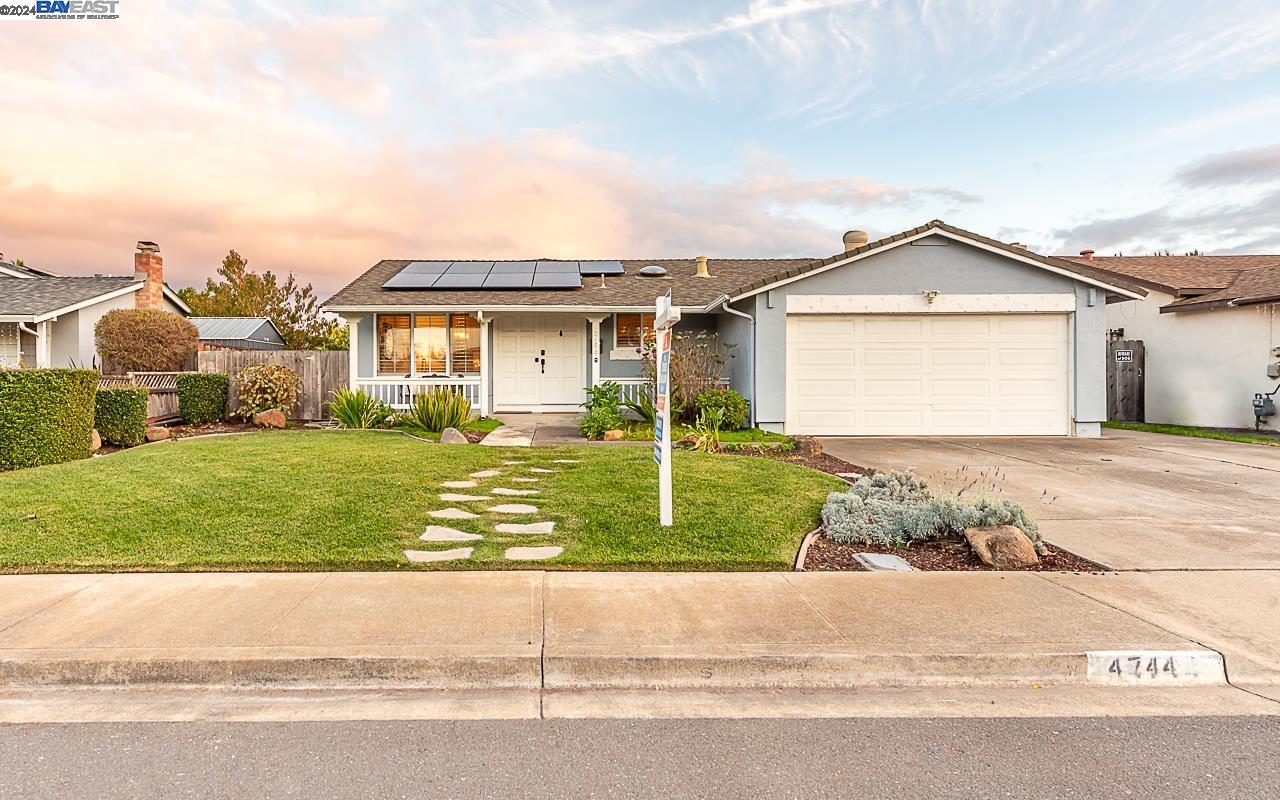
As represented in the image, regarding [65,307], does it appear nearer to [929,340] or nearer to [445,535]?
[445,535]

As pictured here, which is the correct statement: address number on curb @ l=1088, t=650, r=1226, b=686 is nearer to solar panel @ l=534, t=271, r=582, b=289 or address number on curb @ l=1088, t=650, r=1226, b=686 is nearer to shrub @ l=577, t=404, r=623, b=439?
shrub @ l=577, t=404, r=623, b=439

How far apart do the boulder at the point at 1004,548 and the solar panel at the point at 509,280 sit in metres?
11.9

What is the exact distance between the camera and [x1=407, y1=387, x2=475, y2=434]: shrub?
38.0 feet

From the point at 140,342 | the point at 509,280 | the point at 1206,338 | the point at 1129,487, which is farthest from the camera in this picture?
the point at 140,342

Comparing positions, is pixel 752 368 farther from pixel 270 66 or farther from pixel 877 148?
pixel 270 66

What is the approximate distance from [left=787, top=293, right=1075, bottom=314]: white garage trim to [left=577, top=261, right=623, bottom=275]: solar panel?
19.8 feet

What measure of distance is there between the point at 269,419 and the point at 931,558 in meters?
12.8

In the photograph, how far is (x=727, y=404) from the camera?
38.6ft

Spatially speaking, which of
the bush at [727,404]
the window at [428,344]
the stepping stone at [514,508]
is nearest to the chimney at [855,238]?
the bush at [727,404]

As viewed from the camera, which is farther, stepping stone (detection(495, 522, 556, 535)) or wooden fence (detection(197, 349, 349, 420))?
wooden fence (detection(197, 349, 349, 420))

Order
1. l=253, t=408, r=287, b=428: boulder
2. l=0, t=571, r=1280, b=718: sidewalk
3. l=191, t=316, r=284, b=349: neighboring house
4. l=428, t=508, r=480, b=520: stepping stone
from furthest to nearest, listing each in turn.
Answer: l=191, t=316, r=284, b=349: neighboring house
l=253, t=408, r=287, b=428: boulder
l=428, t=508, r=480, b=520: stepping stone
l=0, t=571, r=1280, b=718: sidewalk

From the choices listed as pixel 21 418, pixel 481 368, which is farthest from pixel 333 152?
pixel 21 418

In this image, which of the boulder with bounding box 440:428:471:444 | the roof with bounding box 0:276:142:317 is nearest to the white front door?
the boulder with bounding box 440:428:471:444

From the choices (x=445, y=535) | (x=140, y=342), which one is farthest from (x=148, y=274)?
(x=445, y=535)
